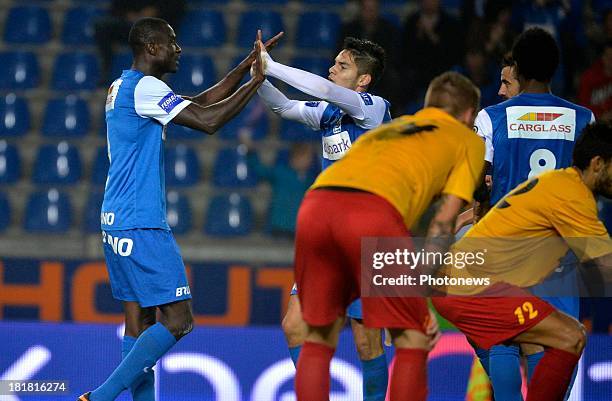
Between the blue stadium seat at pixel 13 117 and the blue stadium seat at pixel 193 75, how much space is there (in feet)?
4.09

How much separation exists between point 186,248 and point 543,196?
4.00 metres

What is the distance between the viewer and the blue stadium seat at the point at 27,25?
31.0ft

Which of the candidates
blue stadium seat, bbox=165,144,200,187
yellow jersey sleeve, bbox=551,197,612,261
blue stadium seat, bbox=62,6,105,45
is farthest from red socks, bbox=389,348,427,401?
blue stadium seat, bbox=62,6,105,45

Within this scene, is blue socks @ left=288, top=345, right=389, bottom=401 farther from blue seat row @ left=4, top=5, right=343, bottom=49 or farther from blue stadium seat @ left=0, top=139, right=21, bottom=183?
blue seat row @ left=4, top=5, right=343, bottom=49

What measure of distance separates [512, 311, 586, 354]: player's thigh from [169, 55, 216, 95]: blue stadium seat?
5138 millimetres

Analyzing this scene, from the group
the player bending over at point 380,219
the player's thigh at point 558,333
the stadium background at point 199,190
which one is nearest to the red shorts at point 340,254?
the player bending over at point 380,219

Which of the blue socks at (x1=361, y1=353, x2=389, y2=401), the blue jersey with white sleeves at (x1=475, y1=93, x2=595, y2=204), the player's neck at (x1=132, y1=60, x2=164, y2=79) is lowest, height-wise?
the blue socks at (x1=361, y1=353, x2=389, y2=401)

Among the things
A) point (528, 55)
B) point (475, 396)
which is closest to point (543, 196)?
point (528, 55)

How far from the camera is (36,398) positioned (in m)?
5.85

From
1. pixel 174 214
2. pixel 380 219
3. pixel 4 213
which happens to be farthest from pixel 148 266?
pixel 4 213

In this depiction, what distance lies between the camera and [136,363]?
4.71 metres

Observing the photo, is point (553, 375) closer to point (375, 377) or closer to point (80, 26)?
point (375, 377)

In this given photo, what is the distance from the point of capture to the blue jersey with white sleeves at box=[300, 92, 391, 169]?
5160mm

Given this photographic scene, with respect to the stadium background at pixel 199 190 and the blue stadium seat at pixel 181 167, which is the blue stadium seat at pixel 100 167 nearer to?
the stadium background at pixel 199 190
